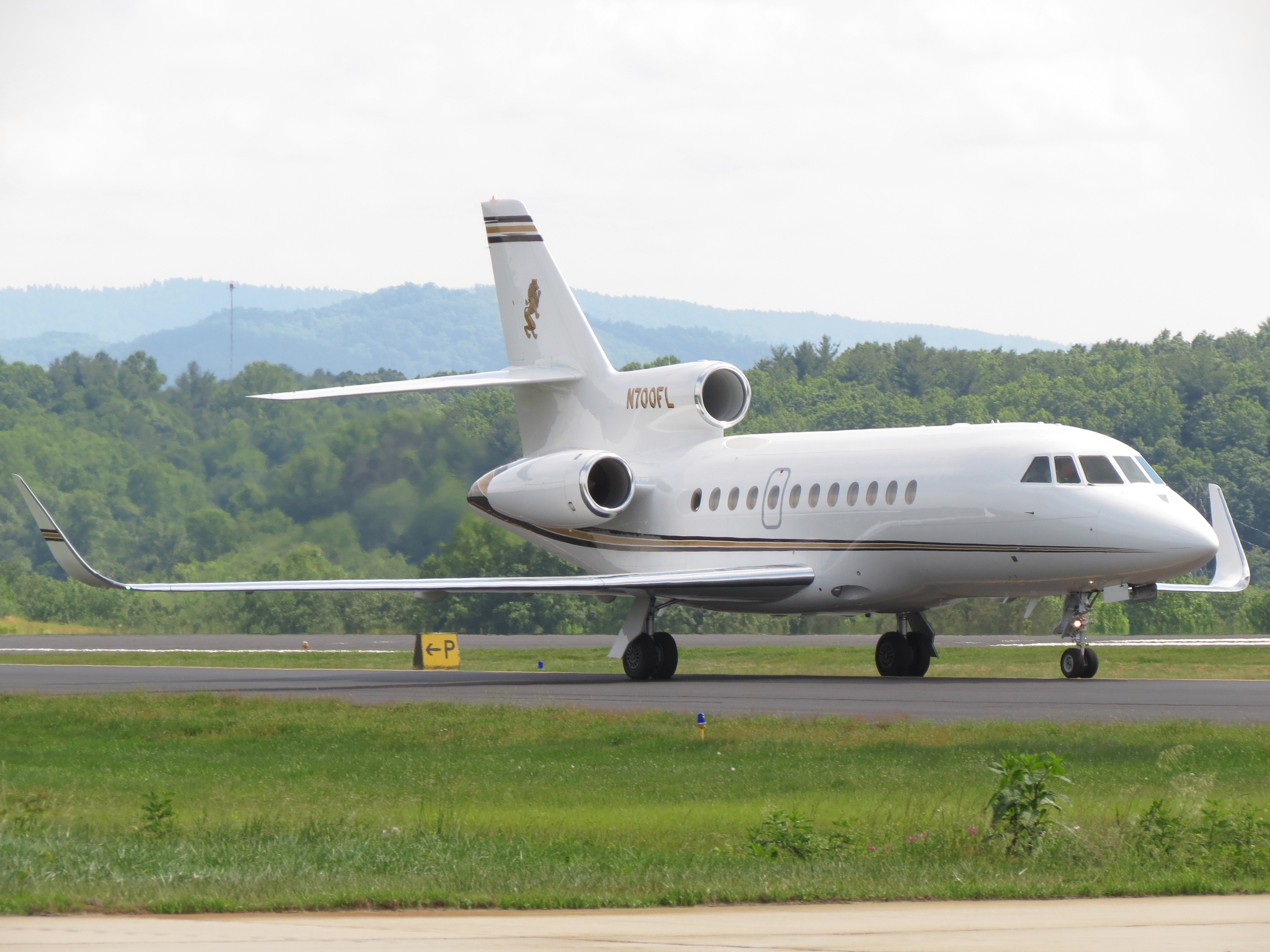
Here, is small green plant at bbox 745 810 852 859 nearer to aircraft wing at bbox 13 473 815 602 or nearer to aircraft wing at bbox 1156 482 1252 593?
aircraft wing at bbox 13 473 815 602

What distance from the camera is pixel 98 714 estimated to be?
81.4 ft

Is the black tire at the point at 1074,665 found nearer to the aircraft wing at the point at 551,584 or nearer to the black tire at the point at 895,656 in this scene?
the black tire at the point at 895,656

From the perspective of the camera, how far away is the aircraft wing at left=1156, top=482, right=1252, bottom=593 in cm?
3388

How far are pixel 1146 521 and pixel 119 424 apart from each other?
79.3 m

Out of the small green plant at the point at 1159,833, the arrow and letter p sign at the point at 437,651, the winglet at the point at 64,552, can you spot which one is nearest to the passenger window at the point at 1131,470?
the small green plant at the point at 1159,833

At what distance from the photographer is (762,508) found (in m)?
32.2

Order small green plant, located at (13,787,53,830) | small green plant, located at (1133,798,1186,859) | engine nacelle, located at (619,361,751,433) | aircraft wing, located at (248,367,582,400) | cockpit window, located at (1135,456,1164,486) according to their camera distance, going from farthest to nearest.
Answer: engine nacelle, located at (619,361,751,433)
aircraft wing, located at (248,367,582,400)
cockpit window, located at (1135,456,1164,486)
small green plant, located at (13,787,53,830)
small green plant, located at (1133,798,1186,859)

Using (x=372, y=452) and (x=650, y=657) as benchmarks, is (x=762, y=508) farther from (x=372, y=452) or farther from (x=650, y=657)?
(x=372, y=452)

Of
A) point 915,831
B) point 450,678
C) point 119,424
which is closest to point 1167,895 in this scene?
point 915,831

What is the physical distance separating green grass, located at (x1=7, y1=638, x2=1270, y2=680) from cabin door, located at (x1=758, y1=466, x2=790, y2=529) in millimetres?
3600

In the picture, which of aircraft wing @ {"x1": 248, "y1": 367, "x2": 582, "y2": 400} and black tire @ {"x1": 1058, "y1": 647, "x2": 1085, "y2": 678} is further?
aircraft wing @ {"x1": 248, "y1": 367, "x2": 582, "y2": 400}

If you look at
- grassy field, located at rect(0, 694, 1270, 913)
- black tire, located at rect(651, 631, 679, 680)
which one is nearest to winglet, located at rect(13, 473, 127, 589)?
grassy field, located at rect(0, 694, 1270, 913)

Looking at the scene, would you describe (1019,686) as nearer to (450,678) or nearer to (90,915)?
(450,678)

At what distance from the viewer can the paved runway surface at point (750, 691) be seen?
2289cm
